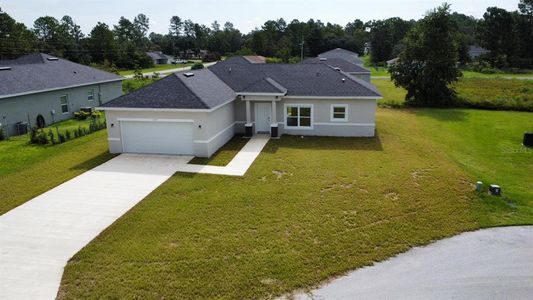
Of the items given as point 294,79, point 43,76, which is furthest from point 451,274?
point 43,76

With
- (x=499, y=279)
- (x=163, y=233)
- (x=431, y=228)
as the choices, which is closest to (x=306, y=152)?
(x=431, y=228)

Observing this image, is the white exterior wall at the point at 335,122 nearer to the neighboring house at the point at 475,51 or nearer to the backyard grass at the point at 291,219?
the backyard grass at the point at 291,219

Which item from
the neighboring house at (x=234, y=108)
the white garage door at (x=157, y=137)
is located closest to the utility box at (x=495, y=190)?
the neighboring house at (x=234, y=108)

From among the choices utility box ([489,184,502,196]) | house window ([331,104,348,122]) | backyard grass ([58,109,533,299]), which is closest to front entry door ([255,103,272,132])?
backyard grass ([58,109,533,299])

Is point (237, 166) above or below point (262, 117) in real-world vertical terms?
below

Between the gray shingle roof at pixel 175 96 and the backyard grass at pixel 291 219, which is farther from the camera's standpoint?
the gray shingle roof at pixel 175 96

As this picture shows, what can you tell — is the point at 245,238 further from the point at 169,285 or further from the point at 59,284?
the point at 59,284

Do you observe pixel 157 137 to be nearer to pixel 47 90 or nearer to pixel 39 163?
pixel 39 163
